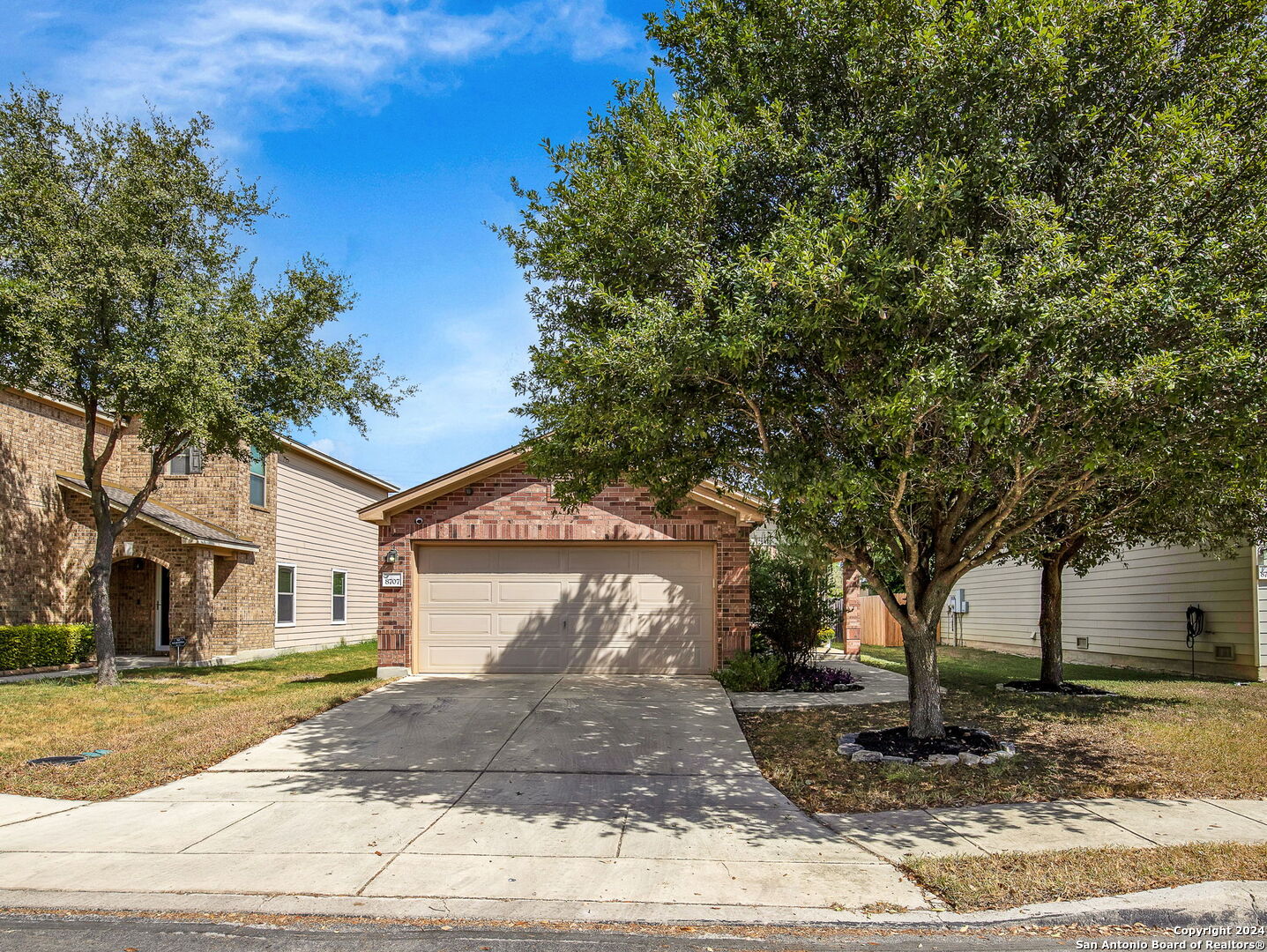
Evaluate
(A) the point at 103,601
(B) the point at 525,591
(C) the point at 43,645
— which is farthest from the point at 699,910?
(C) the point at 43,645

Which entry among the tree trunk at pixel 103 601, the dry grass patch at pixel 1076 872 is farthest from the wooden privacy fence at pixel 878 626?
the dry grass patch at pixel 1076 872

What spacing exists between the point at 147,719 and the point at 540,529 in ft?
21.0

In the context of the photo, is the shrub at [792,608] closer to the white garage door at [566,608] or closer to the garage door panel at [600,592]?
the white garage door at [566,608]

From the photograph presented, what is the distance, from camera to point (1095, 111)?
6.73m

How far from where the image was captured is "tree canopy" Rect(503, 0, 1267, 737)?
6184 millimetres

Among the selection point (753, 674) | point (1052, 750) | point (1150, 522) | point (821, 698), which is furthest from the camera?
point (753, 674)

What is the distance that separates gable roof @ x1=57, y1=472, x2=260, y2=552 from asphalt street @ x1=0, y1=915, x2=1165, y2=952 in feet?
45.8

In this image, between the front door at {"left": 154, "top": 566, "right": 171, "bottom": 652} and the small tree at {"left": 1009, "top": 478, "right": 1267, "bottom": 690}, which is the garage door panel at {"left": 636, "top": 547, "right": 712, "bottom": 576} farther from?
the front door at {"left": 154, "top": 566, "right": 171, "bottom": 652}

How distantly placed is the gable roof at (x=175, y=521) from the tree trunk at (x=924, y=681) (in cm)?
1475

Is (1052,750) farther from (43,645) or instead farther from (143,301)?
(43,645)

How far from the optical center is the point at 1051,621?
536 inches

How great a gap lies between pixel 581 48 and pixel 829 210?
453 centimetres

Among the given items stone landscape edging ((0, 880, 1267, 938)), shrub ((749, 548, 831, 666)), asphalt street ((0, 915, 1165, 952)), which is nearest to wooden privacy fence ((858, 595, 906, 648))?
shrub ((749, 548, 831, 666))

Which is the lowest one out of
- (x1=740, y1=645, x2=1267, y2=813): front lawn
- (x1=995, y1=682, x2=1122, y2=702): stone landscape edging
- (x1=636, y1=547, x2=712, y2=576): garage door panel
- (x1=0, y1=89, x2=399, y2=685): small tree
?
(x1=995, y1=682, x2=1122, y2=702): stone landscape edging
